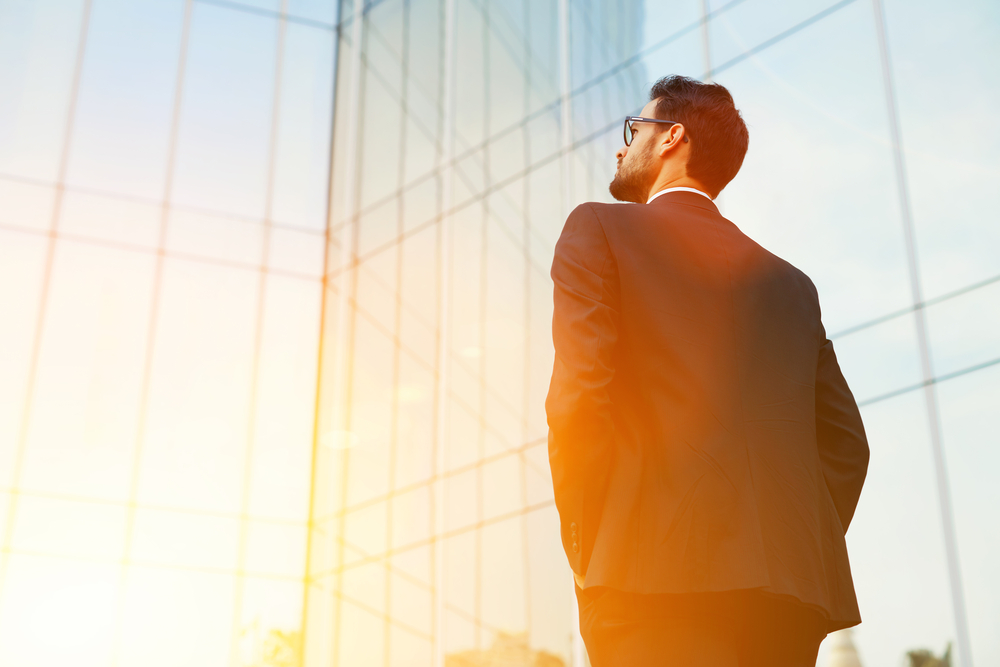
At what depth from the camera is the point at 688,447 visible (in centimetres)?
162

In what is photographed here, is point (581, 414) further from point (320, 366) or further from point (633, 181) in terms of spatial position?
point (320, 366)

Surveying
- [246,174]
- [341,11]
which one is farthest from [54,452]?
[341,11]

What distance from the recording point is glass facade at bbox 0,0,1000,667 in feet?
25.1

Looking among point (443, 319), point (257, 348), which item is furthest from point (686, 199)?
point (257, 348)

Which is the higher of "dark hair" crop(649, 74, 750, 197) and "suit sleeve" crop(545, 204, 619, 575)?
"dark hair" crop(649, 74, 750, 197)

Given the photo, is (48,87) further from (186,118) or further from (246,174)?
(246,174)

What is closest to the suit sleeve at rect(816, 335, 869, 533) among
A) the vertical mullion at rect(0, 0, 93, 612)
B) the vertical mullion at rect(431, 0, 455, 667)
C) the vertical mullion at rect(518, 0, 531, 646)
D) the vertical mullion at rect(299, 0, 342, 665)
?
the vertical mullion at rect(518, 0, 531, 646)

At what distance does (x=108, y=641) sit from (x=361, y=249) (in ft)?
23.4

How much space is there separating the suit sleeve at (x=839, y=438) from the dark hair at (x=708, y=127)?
0.46 metres

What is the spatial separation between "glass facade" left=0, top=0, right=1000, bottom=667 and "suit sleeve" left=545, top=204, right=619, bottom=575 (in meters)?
5.91

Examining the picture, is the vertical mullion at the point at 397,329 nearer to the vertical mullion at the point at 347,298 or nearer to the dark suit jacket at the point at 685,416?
the vertical mullion at the point at 347,298

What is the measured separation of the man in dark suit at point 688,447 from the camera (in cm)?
155

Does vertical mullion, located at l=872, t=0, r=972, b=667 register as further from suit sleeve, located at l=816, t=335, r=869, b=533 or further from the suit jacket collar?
the suit jacket collar

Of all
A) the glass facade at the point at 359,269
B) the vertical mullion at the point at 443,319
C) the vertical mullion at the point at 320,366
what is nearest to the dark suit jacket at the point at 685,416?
the glass facade at the point at 359,269
